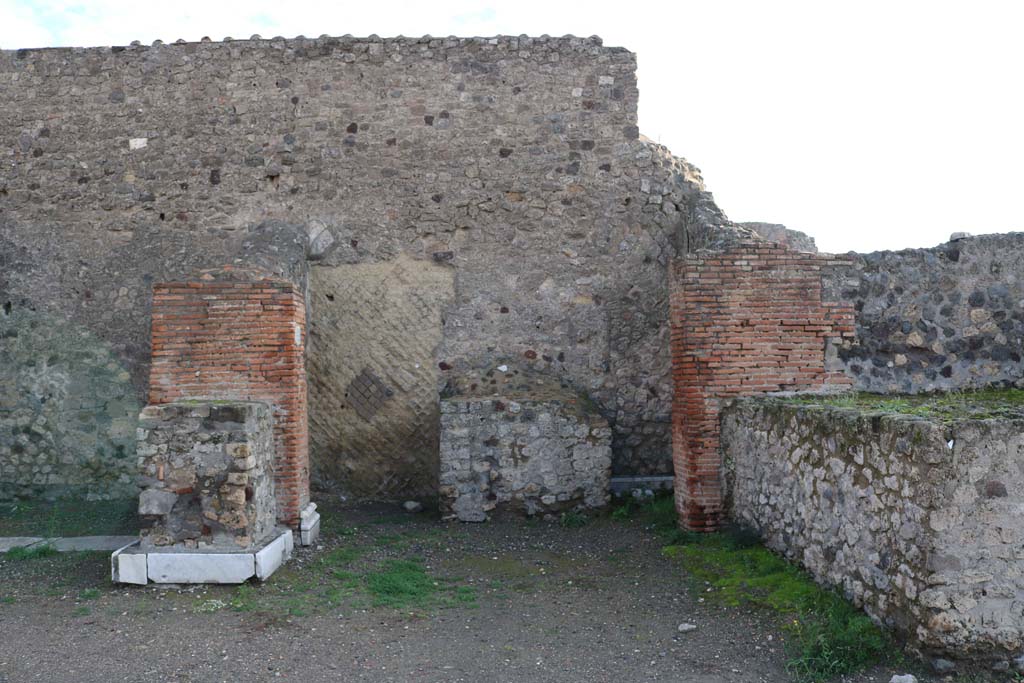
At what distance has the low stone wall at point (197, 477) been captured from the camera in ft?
19.2

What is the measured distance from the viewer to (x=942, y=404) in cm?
521

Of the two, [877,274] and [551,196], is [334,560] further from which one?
[877,274]

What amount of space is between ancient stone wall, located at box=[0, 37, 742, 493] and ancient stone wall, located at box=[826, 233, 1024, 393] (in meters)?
1.97

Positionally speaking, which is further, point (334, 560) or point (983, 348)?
point (983, 348)

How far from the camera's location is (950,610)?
403 cm

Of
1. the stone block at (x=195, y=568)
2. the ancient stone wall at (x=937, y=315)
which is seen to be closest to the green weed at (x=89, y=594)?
the stone block at (x=195, y=568)

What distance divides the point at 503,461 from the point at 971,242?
14.7 feet

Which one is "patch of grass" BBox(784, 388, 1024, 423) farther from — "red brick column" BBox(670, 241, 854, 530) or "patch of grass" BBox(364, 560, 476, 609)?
"patch of grass" BBox(364, 560, 476, 609)

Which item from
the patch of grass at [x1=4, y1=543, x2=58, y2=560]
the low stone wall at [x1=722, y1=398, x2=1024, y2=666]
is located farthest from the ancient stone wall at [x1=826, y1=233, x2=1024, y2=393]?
the patch of grass at [x1=4, y1=543, x2=58, y2=560]

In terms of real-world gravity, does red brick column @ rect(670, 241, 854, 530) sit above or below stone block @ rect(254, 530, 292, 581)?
above

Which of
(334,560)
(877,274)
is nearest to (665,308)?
(877,274)

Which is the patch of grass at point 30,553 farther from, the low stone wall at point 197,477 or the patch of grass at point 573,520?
the patch of grass at point 573,520

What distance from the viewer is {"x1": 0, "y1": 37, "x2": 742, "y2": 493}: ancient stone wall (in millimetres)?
8398

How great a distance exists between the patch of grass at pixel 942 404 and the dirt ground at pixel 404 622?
1.40 metres
